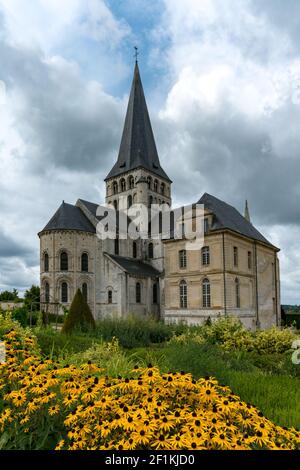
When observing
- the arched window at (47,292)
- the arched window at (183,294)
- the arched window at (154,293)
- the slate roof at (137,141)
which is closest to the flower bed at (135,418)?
the arched window at (183,294)

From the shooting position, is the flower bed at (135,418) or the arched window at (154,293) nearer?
the flower bed at (135,418)

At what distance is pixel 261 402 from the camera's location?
5.72m

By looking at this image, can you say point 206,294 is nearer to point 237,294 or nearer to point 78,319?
point 237,294

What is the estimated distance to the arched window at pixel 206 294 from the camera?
89.7ft

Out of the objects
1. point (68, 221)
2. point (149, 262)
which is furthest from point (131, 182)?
point (68, 221)

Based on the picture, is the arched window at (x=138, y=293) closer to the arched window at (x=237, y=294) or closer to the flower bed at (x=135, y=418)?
the arched window at (x=237, y=294)

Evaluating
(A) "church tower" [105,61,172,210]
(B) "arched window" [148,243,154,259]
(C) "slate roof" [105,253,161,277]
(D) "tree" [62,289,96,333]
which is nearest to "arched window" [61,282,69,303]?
(C) "slate roof" [105,253,161,277]

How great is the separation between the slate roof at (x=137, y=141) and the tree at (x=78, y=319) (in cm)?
2974

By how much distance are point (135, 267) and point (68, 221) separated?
8193mm

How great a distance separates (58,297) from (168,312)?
1086 cm

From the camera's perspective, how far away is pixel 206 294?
2752cm

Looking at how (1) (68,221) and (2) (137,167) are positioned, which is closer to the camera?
(1) (68,221)
